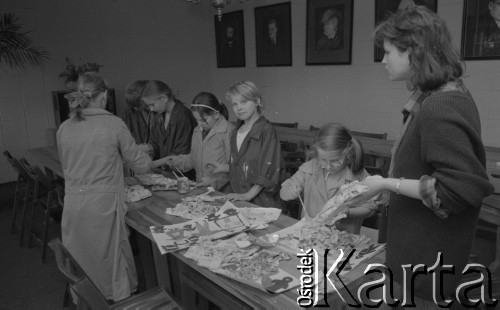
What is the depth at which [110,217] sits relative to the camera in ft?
7.41

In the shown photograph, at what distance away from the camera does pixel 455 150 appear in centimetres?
109

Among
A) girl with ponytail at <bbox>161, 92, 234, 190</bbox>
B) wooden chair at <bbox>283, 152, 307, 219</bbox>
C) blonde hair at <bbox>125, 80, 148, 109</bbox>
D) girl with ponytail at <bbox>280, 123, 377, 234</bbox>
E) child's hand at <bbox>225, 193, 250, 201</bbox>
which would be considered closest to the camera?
girl with ponytail at <bbox>280, 123, 377, 234</bbox>

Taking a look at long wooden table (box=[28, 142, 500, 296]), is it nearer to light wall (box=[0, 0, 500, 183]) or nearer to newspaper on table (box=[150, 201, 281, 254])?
newspaper on table (box=[150, 201, 281, 254])

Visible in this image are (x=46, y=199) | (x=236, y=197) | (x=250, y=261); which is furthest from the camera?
(x=46, y=199)

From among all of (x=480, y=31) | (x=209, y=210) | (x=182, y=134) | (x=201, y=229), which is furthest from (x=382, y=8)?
(x=201, y=229)

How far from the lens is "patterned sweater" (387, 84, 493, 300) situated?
1.09 m

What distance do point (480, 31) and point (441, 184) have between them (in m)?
3.46

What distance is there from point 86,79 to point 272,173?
3.87 ft

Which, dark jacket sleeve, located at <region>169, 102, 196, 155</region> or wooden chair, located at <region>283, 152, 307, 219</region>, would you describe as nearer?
wooden chair, located at <region>283, 152, 307, 219</region>

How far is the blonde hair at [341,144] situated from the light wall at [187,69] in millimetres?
2621

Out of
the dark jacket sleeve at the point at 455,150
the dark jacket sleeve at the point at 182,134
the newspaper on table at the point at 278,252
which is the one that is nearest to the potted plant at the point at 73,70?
the dark jacket sleeve at the point at 182,134

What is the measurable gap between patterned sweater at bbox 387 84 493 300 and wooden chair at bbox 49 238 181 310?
1012 millimetres

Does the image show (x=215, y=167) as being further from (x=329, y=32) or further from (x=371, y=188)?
(x=329, y=32)

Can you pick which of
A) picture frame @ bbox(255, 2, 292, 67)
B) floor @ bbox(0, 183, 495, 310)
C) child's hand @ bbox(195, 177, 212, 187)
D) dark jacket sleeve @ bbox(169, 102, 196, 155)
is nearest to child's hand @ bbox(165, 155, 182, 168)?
dark jacket sleeve @ bbox(169, 102, 196, 155)
